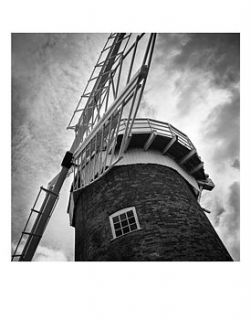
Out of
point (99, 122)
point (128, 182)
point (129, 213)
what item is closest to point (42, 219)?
point (129, 213)

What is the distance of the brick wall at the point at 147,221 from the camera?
6910mm

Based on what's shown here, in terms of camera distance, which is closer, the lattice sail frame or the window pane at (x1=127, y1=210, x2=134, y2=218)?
the lattice sail frame

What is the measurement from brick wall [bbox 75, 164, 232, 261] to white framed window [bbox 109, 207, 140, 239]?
0.44 feet

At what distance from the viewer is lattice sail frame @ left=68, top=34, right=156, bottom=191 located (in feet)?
23.6

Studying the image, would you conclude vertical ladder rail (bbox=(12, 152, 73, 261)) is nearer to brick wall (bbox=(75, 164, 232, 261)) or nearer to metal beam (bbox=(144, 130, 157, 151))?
brick wall (bbox=(75, 164, 232, 261))

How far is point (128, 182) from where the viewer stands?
27.7 ft

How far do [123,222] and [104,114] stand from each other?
10.5 feet

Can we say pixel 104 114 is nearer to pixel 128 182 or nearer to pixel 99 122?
pixel 99 122

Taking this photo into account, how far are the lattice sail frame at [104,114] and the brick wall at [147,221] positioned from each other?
78 cm

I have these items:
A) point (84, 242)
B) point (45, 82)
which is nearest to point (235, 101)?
point (45, 82)

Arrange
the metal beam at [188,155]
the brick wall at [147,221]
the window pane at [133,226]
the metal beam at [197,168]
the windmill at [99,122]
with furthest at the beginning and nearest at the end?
the metal beam at [197,168] < the metal beam at [188,155] < the window pane at [133,226] < the brick wall at [147,221] < the windmill at [99,122]

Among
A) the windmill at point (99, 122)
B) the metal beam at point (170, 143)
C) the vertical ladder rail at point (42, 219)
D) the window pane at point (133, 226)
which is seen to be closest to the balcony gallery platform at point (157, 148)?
the metal beam at point (170, 143)

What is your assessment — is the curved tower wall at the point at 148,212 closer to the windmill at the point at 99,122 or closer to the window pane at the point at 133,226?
the window pane at the point at 133,226

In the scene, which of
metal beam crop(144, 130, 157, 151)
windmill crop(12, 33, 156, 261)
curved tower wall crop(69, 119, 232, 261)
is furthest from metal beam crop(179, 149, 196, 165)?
windmill crop(12, 33, 156, 261)
